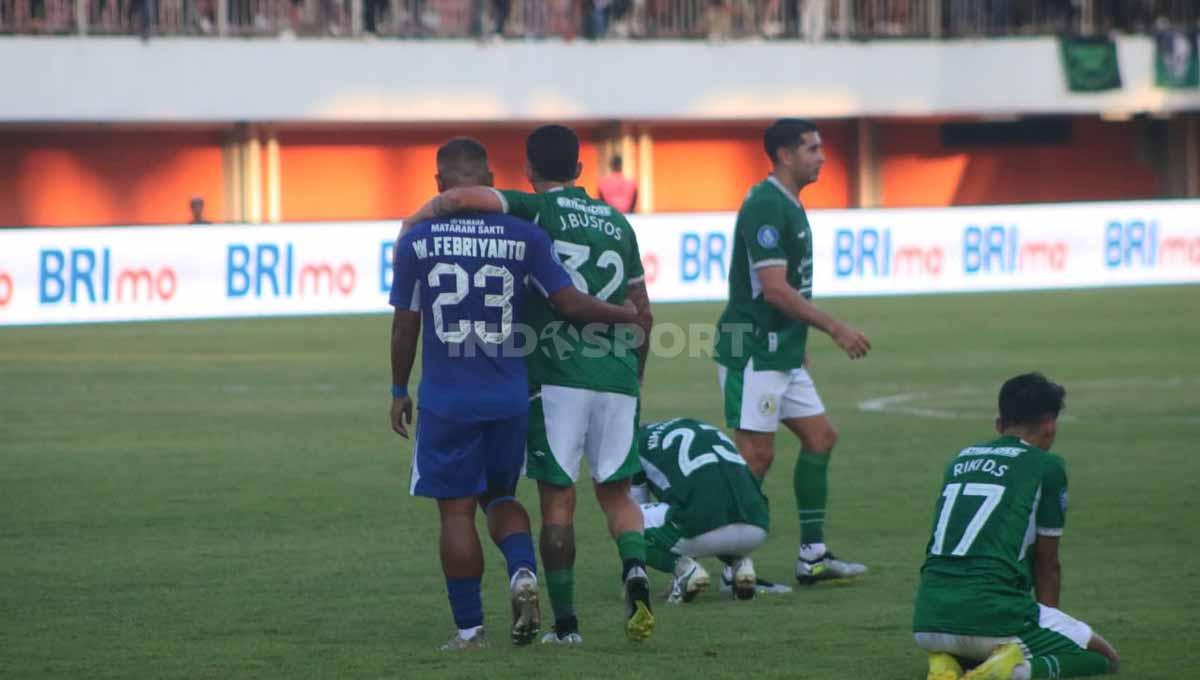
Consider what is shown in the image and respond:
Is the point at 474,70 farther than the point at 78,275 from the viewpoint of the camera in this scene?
Yes

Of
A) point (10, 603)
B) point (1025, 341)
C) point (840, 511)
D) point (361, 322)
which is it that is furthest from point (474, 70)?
point (10, 603)

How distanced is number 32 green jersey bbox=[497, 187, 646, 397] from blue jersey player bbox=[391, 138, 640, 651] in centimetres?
18

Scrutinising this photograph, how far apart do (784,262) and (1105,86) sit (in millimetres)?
34052

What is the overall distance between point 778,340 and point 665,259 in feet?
64.4

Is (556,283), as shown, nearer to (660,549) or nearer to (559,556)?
(559,556)

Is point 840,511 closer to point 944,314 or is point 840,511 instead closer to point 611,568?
point 611,568

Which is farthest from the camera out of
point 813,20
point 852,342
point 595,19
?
point 813,20

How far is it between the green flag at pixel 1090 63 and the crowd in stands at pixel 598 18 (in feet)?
2.13

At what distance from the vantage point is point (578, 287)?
8.30m

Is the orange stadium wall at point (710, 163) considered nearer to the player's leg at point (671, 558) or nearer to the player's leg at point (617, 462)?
the player's leg at point (671, 558)

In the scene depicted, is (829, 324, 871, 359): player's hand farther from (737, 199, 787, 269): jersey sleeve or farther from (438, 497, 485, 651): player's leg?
(438, 497, 485, 651): player's leg

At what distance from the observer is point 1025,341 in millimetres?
23203

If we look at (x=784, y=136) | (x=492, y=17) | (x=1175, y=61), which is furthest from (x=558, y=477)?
(x=1175, y=61)

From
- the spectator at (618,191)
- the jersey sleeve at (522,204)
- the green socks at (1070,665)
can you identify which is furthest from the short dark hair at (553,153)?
the spectator at (618,191)
